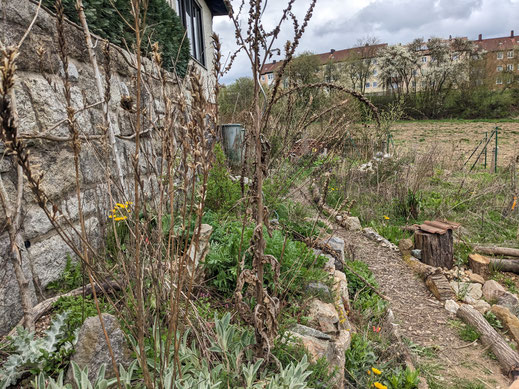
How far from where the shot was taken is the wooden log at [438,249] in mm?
4496

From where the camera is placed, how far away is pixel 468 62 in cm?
2534

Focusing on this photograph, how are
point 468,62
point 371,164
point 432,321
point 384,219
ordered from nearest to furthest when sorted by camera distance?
point 432,321
point 384,219
point 371,164
point 468,62

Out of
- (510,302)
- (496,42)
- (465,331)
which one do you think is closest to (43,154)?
(465,331)

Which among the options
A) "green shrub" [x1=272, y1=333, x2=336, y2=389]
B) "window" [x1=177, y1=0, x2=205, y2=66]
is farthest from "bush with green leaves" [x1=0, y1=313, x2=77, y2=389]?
"window" [x1=177, y1=0, x2=205, y2=66]

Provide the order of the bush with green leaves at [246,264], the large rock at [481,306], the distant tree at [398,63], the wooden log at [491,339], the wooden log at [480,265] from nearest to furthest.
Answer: the bush with green leaves at [246,264], the wooden log at [491,339], the large rock at [481,306], the wooden log at [480,265], the distant tree at [398,63]

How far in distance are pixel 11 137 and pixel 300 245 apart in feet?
8.50

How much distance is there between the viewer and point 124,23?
3740 mm

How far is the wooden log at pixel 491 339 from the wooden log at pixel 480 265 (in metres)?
Result: 1.04

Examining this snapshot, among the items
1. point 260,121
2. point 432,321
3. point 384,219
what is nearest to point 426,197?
point 384,219

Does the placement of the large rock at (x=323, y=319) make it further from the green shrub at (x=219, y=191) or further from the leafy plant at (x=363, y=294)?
the green shrub at (x=219, y=191)

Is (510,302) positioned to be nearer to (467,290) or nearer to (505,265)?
(467,290)

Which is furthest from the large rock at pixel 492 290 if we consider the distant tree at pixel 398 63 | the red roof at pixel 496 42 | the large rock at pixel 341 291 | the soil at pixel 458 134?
the red roof at pixel 496 42

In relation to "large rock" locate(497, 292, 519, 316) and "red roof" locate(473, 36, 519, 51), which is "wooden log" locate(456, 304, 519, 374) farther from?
"red roof" locate(473, 36, 519, 51)

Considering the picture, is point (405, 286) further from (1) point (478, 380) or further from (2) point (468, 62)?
(2) point (468, 62)
